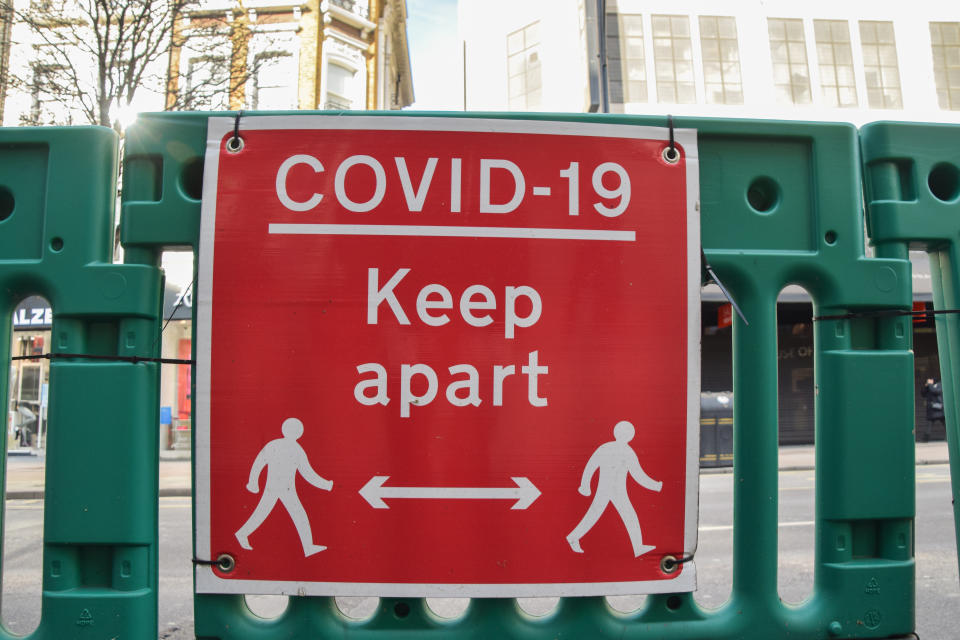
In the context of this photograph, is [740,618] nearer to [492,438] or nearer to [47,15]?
[492,438]

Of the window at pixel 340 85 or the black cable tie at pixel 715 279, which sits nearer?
the black cable tie at pixel 715 279

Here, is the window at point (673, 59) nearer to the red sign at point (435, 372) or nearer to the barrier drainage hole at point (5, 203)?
the red sign at point (435, 372)

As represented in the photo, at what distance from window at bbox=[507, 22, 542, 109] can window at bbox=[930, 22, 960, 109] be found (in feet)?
33.2

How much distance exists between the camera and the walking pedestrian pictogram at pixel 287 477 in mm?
1723

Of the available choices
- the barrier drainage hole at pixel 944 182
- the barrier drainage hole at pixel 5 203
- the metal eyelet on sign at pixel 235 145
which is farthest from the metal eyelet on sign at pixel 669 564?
the barrier drainage hole at pixel 5 203

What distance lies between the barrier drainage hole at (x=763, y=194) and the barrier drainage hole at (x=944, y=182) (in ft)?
1.50

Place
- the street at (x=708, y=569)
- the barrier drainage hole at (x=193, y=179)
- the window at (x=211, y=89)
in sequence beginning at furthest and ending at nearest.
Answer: the window at (x=211, y=89)
the street at (x=708, y=569)
the barrier drainage hole at (x=193, y=179)

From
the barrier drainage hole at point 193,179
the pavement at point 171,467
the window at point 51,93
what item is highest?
the window at point 51,93

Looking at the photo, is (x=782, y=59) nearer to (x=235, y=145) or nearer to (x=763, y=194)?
A: (x=763, y=194)

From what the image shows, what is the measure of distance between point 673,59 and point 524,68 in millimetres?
4078

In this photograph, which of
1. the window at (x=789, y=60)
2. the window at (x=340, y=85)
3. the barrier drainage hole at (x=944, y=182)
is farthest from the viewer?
the window at (x=340, y=85)

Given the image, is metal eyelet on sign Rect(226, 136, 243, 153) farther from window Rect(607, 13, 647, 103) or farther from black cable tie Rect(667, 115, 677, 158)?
window Rect(607, 13, 647, 103)

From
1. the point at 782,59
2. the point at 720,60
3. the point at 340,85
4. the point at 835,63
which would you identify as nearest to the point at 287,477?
the point at 720,60

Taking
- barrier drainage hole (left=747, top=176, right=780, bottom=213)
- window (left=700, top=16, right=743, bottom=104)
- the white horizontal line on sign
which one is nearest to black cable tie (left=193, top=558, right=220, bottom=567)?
the white horizontal line on sign
